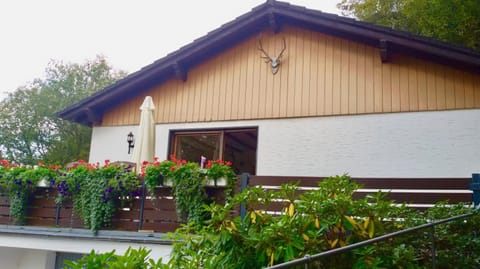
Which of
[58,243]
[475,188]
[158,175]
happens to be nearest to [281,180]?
[158,175]

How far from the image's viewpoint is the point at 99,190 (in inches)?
260

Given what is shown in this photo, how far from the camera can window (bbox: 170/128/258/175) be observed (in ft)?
29.4

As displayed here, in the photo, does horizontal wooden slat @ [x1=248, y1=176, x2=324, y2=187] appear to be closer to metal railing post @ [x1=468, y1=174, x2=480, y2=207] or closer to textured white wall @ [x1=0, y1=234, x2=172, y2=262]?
textured white wall @ [x1=0, y1=234, x2=172, y2=262]

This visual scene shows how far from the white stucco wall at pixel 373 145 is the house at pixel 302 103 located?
17mm

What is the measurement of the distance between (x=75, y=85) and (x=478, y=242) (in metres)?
18.7

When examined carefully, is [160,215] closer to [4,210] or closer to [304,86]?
[4,210]

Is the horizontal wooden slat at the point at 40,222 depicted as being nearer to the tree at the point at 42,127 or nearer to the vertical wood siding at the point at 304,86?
the vertical wood siding at the point at 304,86

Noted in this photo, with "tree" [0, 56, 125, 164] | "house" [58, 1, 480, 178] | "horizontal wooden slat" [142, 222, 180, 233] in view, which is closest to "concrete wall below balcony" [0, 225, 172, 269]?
"horizontal wooden slat" [142, 222, 180, 233]

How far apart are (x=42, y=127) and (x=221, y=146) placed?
12.8 metres

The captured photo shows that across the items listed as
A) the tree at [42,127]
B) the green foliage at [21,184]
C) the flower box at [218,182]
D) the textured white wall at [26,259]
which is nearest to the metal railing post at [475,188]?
the flower box at [218,182]

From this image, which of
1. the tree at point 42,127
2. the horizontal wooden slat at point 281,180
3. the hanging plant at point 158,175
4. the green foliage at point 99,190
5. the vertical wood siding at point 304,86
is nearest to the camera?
the horizontal wooden slat at point 281,180

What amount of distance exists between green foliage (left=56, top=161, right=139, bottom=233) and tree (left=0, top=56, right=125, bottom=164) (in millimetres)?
11952

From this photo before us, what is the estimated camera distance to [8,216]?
756cm

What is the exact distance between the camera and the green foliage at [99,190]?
652cm
